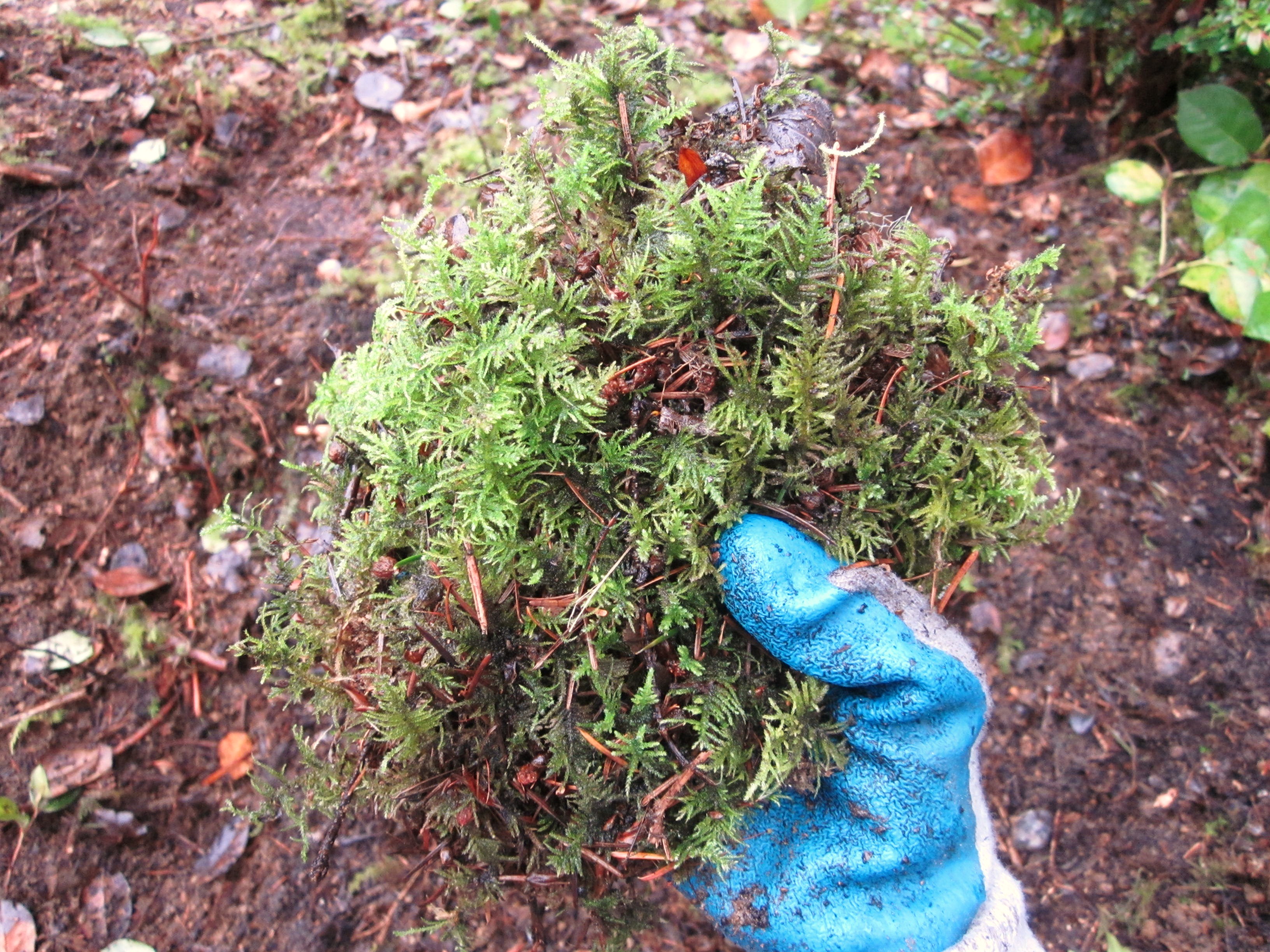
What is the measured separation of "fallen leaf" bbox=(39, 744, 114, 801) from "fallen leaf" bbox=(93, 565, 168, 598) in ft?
1.66

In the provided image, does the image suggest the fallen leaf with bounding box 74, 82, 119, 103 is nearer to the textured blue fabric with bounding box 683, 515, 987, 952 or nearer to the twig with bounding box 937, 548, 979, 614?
the textured blue fabric with bounding box 683, 515, 987, 952

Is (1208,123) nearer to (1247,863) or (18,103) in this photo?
(1247,863)

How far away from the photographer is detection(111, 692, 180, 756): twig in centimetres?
Answer: 266

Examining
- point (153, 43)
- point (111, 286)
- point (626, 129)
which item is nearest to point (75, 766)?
point (111, 286)

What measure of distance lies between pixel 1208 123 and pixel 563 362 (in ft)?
9.77

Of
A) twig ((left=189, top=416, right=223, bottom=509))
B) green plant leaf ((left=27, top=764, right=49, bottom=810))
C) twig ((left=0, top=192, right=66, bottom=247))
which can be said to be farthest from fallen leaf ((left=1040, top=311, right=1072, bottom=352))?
twig ((left=0, top=192, right=66, bottom=247))

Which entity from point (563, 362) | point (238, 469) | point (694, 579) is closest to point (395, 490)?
point (563, 362)

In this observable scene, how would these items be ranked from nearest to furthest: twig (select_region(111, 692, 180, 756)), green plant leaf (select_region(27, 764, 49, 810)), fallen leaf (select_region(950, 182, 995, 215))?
green plant leaf (select_region(27, 764, 49, 810))
twig (select_region(111, 692, 180, 756))
fallen leaf (select_region(950, 182, 995, 215))

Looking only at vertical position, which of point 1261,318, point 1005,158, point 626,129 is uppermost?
point 626,129

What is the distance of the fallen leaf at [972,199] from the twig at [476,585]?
112 inches

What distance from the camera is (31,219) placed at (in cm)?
315

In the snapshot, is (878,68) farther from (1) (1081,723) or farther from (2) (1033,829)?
(2) (1033,829)

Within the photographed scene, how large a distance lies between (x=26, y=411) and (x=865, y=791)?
305 centimetres

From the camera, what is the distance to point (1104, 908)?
247cm
